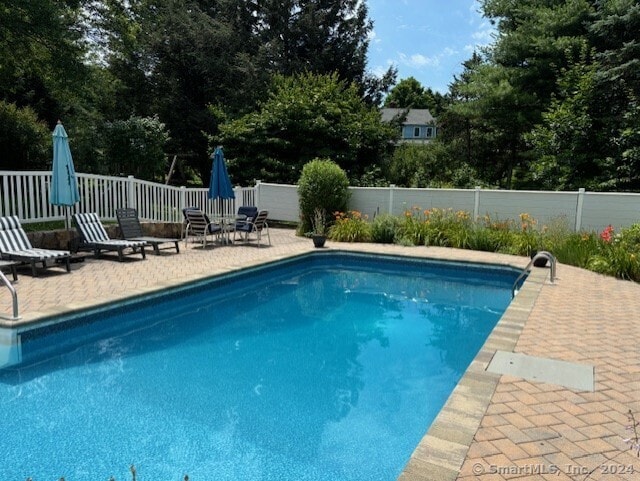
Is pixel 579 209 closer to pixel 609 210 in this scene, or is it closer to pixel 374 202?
pixel 609 210

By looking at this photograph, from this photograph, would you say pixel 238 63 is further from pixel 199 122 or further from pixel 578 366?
pixel 578 366

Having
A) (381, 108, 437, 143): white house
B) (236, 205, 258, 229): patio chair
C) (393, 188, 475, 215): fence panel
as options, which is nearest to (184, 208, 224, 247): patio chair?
(236, 205, 258, 229): patio chair

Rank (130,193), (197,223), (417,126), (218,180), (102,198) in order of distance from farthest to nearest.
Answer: (417,126)
(218,180)
(130,193)
(197,223)
(102,198)

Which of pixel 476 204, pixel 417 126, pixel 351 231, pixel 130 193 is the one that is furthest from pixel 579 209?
pixel 417 126

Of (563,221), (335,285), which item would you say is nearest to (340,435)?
(335,285)

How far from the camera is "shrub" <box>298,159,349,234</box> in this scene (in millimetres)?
12727

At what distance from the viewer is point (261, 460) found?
10.1ft

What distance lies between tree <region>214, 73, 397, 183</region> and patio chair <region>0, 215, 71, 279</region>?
30.4 ft

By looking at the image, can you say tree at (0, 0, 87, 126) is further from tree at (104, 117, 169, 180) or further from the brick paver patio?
the brick paver patio

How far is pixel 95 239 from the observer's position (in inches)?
347

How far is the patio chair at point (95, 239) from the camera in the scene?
8.60 meters

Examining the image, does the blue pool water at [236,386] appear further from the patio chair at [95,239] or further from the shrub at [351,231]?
the shrub at [351,231]

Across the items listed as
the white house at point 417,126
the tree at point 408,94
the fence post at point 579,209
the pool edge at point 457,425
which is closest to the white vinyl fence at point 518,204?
the fence post at point 579,209

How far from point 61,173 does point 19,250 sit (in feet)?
5.20
